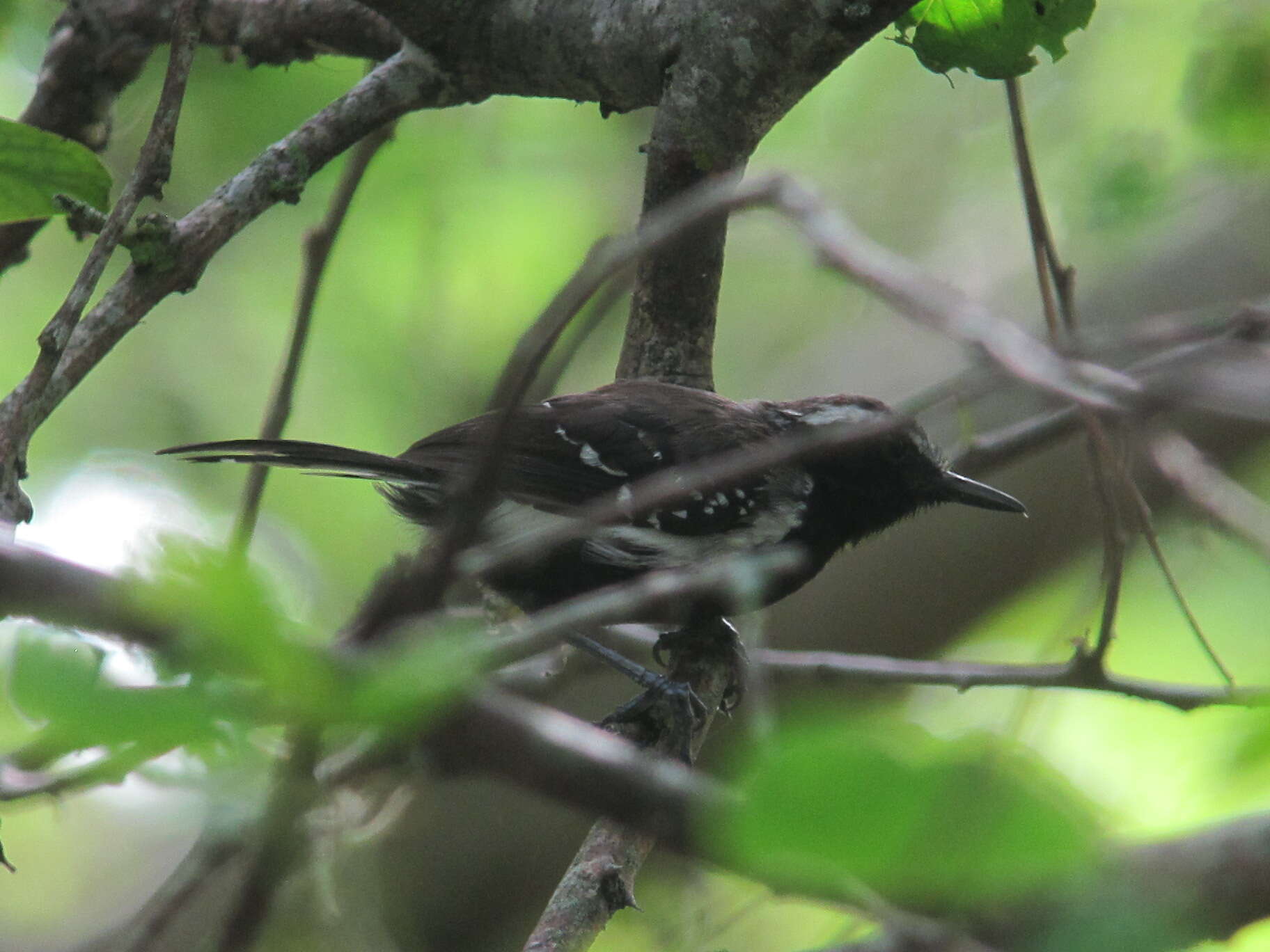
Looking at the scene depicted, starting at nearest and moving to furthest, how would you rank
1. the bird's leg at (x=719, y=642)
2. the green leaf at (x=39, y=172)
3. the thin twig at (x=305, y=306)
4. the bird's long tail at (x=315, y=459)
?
1. the green leaf at (x=39, y=172)
2. the thin twig at (x=305, y=306)
3. the bird's long tail at (x=315, y=459)
4. the bird's leg at (x=719, y=642)

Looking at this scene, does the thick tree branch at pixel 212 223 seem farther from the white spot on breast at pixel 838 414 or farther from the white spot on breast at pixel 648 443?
the white spot on breast at pixel 838 414

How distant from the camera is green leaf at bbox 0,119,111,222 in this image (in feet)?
7.12

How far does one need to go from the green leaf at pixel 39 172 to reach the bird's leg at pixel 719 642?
1974mm

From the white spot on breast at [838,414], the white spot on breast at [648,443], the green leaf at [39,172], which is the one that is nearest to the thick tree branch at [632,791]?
the green leaf at [39,172]

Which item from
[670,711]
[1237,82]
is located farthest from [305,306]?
[1237,82]

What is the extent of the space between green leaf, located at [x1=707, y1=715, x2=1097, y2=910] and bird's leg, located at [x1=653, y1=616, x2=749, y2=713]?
8.73ft

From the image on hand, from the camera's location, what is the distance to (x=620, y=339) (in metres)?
7.71

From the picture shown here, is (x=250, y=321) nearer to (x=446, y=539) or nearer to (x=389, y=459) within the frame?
(x=389, y=459)

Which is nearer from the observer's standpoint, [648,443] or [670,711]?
[670,711]

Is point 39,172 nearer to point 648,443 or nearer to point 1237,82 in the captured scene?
point 648,443

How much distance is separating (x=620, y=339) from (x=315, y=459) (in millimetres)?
4827

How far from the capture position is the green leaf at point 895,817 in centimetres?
71

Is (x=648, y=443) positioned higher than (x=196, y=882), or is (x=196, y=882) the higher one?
(x=648, y=443)

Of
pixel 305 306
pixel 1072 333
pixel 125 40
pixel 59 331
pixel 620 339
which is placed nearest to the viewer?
pixel 1072 333
